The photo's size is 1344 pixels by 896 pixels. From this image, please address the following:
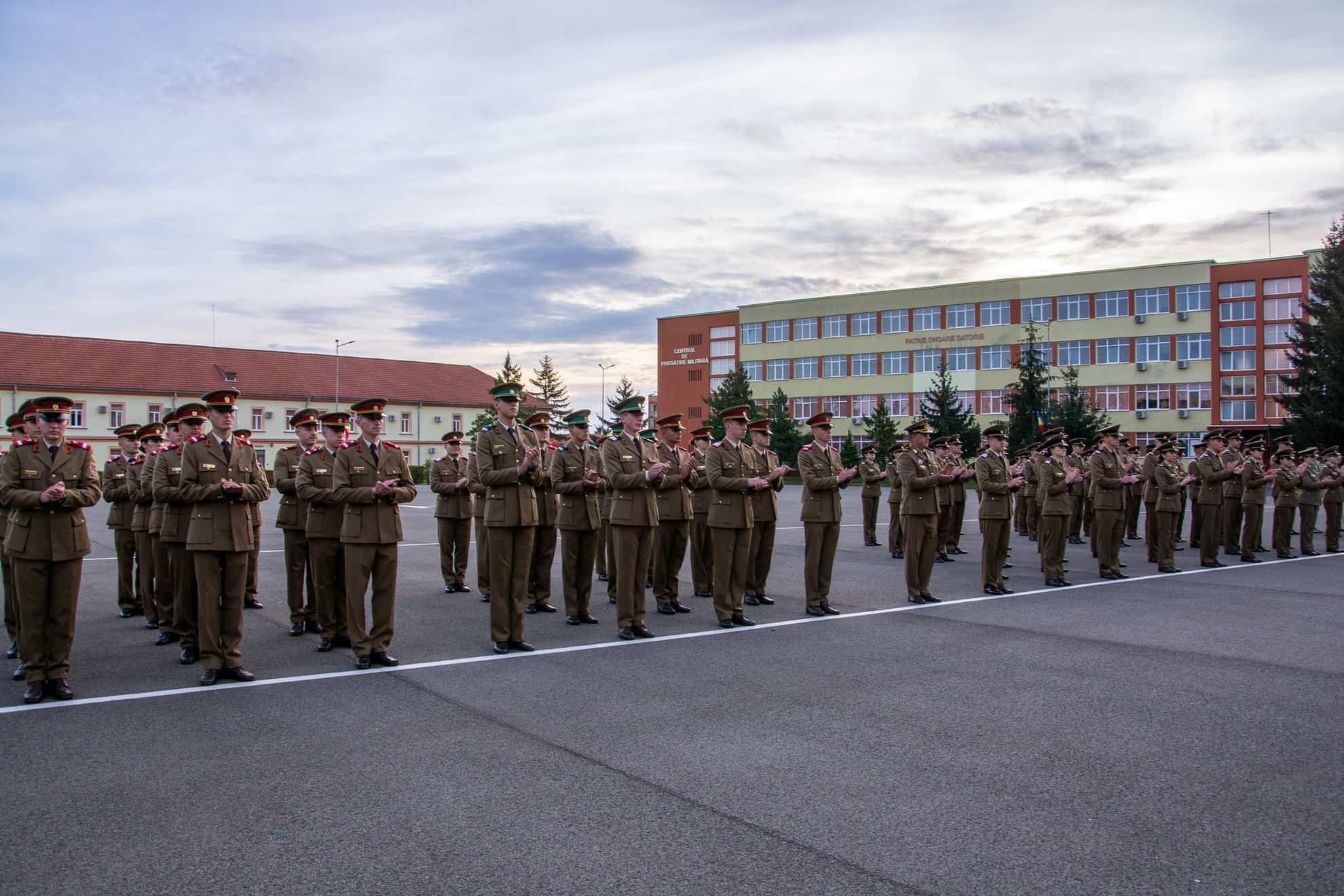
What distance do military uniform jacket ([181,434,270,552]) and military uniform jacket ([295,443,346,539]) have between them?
581 mm

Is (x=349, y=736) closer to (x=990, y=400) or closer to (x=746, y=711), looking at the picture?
(x=746, y=711)

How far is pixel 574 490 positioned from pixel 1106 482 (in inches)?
311

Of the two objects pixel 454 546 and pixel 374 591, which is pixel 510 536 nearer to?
pixel 374 591

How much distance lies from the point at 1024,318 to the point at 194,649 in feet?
223

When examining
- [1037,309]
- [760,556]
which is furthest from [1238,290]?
[760,556]

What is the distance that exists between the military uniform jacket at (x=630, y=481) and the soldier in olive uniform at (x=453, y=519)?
123 inches

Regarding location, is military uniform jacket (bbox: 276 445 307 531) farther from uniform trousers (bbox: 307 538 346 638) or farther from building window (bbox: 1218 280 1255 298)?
building window (bbox: 1218 280 1255 298)

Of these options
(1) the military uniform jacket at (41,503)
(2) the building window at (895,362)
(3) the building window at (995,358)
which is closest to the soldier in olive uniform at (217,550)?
(1) the military uniform jacket at (41,503)

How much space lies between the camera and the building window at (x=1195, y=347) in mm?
62969

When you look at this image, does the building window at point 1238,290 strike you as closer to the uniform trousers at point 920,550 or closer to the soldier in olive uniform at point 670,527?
the uniform trousers at point 920,550

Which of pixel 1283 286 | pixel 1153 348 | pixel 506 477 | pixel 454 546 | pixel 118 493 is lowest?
pixel 454 546

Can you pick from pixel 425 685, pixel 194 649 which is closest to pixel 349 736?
pixel 425 685

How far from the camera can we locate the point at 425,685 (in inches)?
282

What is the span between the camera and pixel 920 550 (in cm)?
1153
